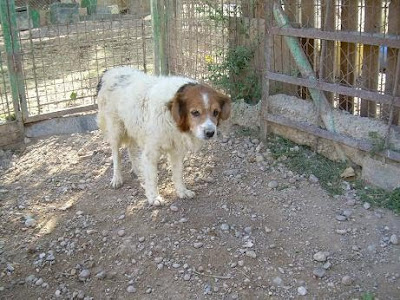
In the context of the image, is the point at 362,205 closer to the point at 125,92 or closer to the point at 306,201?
the point at 306,201

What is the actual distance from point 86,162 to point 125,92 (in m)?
1.44

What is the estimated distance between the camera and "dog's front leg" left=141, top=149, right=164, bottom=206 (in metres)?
5.17

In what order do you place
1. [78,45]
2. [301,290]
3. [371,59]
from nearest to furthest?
[301,290] → [371,59] → [78,45]

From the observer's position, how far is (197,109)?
15.5 ft

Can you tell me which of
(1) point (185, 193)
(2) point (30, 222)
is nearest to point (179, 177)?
(1) point (185, 193)

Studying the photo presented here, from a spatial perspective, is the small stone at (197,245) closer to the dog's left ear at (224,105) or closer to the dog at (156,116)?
the dog at (156,116)

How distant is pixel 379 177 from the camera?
5.18 meters

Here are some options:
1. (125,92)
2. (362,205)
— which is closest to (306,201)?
(362,205)

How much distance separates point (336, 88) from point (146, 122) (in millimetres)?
1953

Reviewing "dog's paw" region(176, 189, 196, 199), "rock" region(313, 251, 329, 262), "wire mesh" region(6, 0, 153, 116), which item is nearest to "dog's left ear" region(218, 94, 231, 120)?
"dog's paw" region(176, 189, 196, 199)

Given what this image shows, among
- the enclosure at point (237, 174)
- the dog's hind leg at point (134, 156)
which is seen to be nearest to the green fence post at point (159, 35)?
the enclosure at point (237, 174)

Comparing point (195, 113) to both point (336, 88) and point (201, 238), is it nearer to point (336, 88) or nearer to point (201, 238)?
point (201, 238)

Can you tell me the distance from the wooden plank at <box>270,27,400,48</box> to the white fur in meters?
1.33

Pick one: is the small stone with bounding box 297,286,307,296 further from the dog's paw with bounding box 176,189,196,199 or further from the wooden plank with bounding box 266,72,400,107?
the wooden plank with bounding box 266,72,400,107
